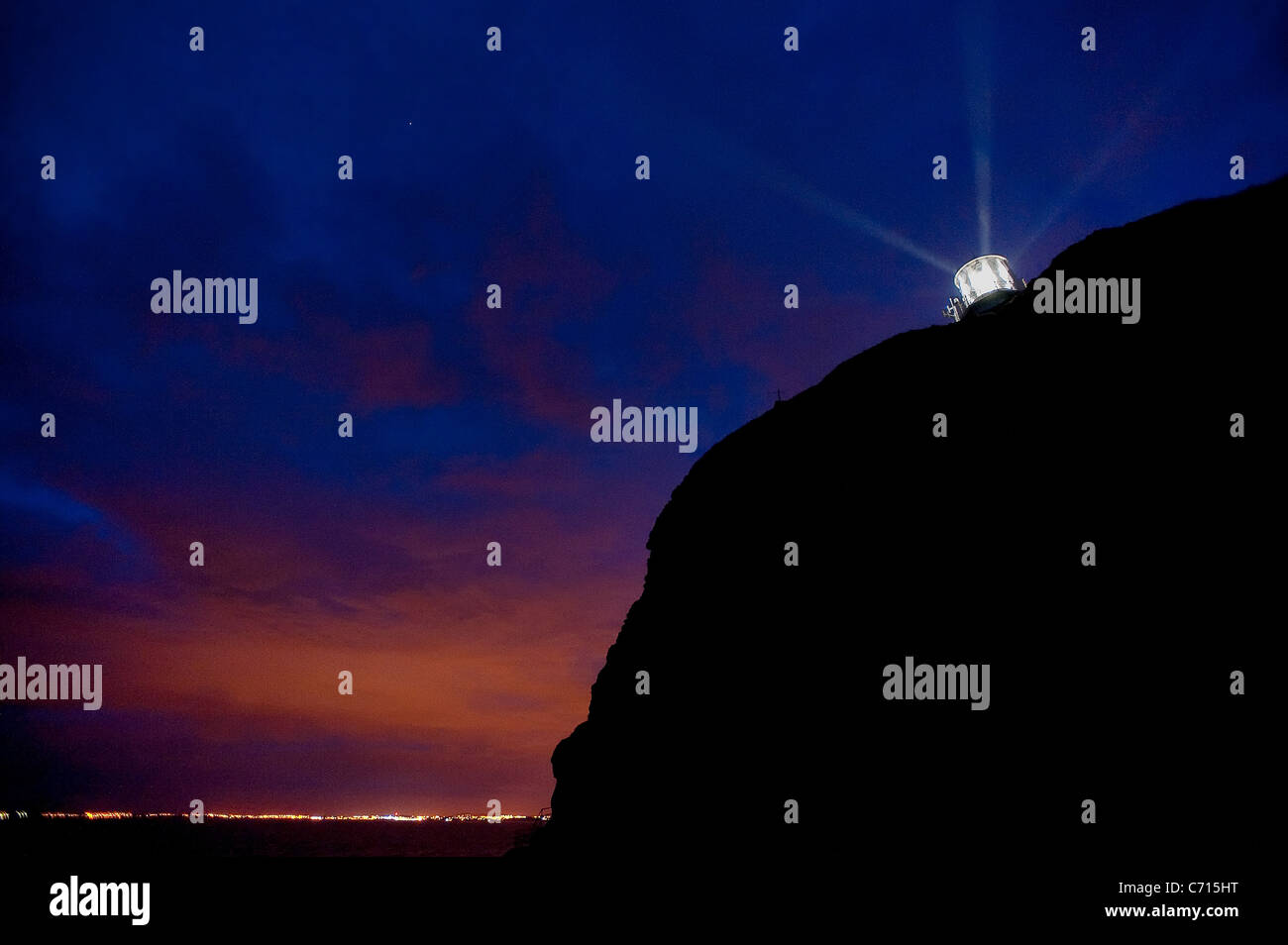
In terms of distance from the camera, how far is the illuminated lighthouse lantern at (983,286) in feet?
82.6

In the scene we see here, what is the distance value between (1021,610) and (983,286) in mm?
16426

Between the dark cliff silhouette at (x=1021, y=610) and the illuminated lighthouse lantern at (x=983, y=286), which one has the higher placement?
the illuminated lighthouse lantern at (x=983, y=286)

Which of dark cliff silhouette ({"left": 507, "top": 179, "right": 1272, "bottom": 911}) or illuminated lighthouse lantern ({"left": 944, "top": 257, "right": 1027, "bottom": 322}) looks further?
illuminated lighthouse lantern ({"left": 944, "top": 257, "right": 1027, "bottom": 322})

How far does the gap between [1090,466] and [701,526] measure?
1176cm

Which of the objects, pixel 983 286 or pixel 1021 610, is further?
pixel 983 286

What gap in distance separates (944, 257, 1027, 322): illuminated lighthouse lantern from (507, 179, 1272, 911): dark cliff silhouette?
8.42 meters

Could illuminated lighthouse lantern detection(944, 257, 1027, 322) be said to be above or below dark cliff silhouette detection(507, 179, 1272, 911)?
above

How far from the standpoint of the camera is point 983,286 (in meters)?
25.8

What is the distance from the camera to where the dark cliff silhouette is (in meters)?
11.9

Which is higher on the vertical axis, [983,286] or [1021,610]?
[983,286]

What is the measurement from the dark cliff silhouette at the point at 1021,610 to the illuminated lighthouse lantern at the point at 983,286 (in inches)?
332

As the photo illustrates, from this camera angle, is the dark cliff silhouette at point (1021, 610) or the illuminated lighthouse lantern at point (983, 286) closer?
the dark cliff silhouette at point (1021, 610)
